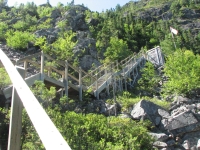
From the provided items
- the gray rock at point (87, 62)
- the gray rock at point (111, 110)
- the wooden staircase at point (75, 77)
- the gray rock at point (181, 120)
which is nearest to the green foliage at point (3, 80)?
the wooden staircase at point (75, 77)

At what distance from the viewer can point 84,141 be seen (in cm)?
551

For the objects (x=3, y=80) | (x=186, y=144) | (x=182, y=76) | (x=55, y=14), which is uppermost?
(x=55, y=14)


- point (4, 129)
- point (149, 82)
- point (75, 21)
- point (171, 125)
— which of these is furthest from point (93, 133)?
point (75, 21)

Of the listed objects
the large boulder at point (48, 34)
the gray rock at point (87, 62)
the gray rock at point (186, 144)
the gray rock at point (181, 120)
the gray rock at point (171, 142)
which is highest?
the large boulder at point (48, 34)

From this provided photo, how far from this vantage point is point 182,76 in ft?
46.9

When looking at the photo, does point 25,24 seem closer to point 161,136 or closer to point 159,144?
point 161,136

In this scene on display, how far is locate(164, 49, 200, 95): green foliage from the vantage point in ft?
44.5

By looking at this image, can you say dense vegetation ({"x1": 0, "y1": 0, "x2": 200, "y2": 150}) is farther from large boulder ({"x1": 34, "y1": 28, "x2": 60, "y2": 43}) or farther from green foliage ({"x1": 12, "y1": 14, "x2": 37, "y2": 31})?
large boulder ({"x1": 34, "y1": 28, "x2": 60, "y2": 43})

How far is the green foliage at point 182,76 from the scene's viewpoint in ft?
44.5

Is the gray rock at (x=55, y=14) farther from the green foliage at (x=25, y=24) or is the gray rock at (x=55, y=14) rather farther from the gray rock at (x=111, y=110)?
the gray rock at (x=111, y=110)

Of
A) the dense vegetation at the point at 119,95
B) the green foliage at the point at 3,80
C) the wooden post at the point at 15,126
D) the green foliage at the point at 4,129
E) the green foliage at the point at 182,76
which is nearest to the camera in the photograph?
the wooden post at the point at 15,126

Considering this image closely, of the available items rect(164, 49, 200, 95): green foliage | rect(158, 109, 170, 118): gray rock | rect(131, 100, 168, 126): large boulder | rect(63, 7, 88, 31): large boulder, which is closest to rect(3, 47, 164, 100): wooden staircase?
rect(164, 49, 200, 95): green foliage

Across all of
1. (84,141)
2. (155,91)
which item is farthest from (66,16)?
(84,141)

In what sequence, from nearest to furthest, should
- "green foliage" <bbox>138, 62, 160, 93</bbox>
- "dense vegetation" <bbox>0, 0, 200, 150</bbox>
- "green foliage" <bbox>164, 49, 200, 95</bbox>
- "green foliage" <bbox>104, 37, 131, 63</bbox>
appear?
"dense vegetation" <bbox>0, 0, 200, 150</bbox> < "green foliage" <bbox>164, 49, 200, 95</bbox> < "green foliage" <bbox>138, 62, 160, 93</bbox> < "green foliage" <bbox>104, 37, 131, 63</bbox>
